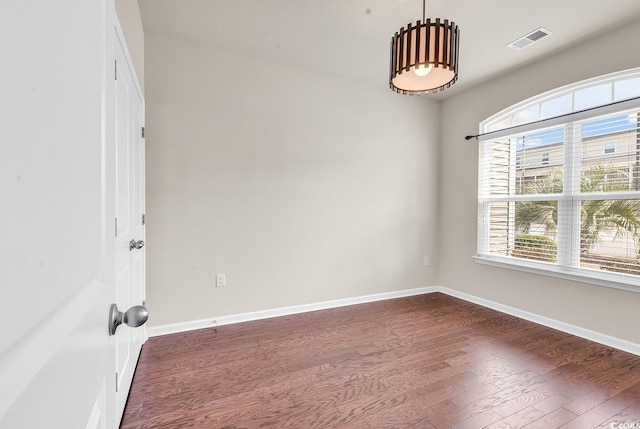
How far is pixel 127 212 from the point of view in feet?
6.05

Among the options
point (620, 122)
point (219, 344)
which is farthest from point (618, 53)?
point (219, 344)

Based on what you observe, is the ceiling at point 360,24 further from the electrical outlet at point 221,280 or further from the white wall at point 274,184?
the electrical outlet at point 221,280

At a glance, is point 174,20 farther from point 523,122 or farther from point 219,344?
Result: point 523,122

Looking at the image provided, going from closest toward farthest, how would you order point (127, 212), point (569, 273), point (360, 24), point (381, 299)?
point (127, 212) < point (360, 24) < point (569, 273) < point (381, 299)

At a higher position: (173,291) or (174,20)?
(174,20)

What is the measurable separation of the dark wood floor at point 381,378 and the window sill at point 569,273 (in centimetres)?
54

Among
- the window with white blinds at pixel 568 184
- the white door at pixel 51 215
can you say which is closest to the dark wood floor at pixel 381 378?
the window with white blinds at pixel 568 184

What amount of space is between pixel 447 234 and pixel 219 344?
3222mm

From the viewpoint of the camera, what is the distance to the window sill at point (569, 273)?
2.52m

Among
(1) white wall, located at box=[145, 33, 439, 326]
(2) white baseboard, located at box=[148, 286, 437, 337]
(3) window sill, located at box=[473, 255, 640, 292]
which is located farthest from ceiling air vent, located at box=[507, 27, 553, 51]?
(2) white baseboard, located at box=[148, 286, 437, 337]

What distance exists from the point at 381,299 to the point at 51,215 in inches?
152

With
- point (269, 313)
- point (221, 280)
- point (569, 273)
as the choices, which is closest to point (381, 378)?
point (269, 313)

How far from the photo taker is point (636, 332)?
246 centimetres

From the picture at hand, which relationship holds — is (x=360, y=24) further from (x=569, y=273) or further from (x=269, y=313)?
(x=569, y=273)
